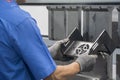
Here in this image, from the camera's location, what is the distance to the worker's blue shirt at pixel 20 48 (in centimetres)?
79

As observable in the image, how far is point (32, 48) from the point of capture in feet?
2.64

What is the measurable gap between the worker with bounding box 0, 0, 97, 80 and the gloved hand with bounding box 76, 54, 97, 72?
8.3 inches

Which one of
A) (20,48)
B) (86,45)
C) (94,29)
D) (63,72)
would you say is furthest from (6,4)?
(94,29)

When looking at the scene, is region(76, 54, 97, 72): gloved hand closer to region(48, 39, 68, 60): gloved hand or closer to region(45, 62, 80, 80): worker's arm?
region(45, 62, 80, 80): worker's arm

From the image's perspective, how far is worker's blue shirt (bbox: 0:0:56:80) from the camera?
793 mm

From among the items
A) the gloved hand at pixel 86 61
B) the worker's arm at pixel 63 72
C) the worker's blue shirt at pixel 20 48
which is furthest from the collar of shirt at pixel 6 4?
the gloved hand at pixel 86 61

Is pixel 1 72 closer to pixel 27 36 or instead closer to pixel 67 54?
pixel 27 36

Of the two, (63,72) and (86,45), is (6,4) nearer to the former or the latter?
(63,72)

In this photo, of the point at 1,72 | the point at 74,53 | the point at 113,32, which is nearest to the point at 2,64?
the point at 1,72

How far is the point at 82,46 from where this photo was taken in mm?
1202

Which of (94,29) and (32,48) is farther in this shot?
(94,29)

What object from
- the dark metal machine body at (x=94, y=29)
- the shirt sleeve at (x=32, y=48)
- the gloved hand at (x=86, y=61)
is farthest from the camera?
the dark metal machine body at (x=94, y=29)

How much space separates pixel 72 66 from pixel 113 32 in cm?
31

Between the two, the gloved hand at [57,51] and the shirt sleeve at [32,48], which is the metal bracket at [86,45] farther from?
the shirt sleeve at [32,48]
